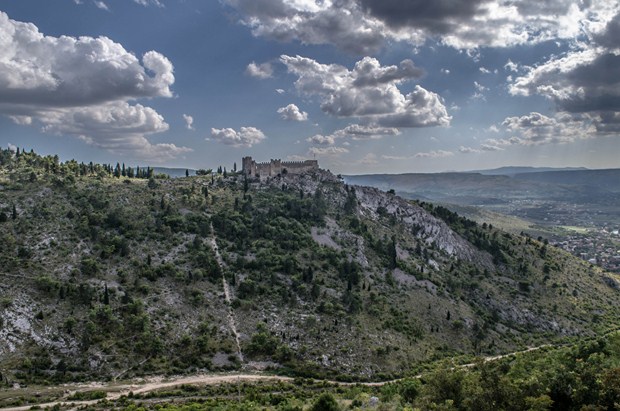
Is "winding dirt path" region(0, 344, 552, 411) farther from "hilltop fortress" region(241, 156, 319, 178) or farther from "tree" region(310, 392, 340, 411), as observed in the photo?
"hilltop fortress" region(241, 156, 319, 178)

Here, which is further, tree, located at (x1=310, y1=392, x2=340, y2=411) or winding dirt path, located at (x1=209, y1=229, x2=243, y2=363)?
winding dirt path, located at (x1=209, y1=229, x2=243, y2=363)

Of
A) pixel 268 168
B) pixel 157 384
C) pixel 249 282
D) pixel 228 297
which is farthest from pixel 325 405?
pixel 268 168

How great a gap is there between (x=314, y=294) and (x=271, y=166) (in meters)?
85.2

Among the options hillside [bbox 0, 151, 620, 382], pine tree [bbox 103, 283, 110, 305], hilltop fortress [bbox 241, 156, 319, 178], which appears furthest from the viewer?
hilltop fortress [bbox 241, 156, 319, 178]

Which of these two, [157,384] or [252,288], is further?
[252,288]

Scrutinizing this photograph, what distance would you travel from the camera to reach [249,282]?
330ft

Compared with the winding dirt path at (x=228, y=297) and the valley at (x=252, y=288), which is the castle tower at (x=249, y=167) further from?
the winding dirt path at (x=228, y=297)

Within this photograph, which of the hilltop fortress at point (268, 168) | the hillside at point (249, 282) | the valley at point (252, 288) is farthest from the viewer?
the hilltop fortress at point (268, 168)

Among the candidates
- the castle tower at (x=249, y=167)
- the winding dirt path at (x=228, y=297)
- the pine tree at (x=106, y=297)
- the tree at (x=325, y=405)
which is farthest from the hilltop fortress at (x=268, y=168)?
the tree at (x=325, y=405)

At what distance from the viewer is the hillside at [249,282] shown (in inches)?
3137

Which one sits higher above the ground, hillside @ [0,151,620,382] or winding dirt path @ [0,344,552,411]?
hillside @ [0,151,620,382]

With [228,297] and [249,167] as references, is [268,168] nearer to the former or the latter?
[249,167]

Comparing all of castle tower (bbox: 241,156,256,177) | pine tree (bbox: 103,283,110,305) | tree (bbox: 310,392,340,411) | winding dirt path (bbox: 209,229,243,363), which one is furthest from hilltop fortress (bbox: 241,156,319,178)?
tree (bbox: 310,392,340,411)

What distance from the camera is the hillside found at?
79688 millimetres
